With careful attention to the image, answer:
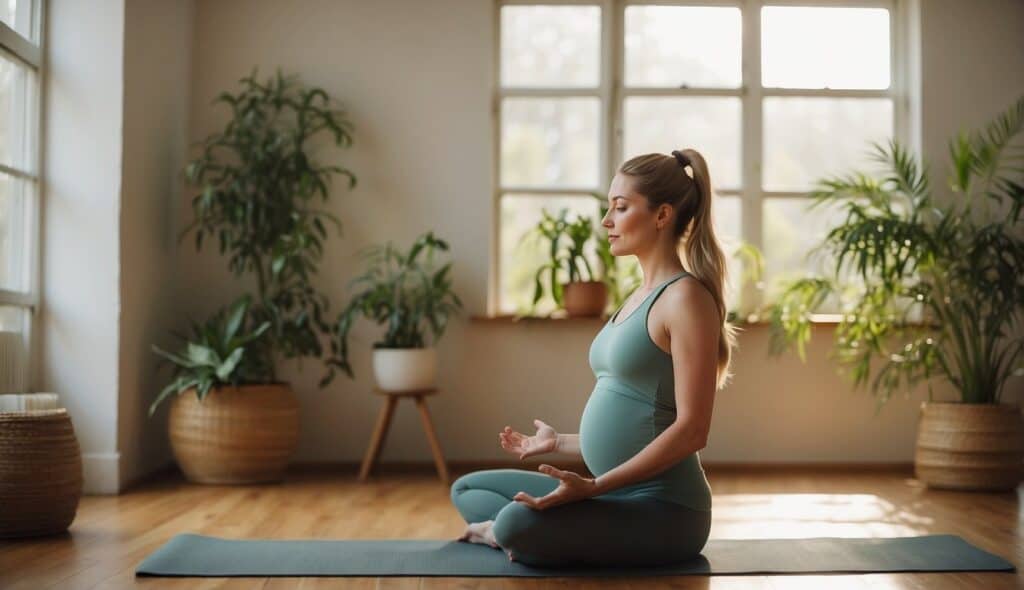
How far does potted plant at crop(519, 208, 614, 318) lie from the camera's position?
201 inches

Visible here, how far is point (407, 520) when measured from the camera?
3.72 metres

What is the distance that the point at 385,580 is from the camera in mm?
2660

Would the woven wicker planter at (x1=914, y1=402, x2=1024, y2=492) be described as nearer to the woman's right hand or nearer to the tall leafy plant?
the woman's right hand

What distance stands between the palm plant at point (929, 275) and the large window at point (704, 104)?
0.23 m

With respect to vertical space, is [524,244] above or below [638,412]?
above

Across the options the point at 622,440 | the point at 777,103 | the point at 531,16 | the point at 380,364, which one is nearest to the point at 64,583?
the point at 622,440

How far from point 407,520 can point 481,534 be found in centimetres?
74

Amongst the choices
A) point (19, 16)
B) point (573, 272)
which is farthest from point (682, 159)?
point (19, 16)

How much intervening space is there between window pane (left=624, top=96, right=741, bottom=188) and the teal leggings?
10.3 ft

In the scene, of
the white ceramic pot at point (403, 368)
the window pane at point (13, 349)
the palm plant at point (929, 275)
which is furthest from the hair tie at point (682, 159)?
the window pane at point (13, 349)

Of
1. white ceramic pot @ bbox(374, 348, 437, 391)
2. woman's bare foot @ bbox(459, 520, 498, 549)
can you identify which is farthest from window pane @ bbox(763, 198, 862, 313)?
woman's bare foot @ bbox(459, 520, 498, 549)

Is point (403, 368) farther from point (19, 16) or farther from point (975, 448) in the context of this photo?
point (975, 448)

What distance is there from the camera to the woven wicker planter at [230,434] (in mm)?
4590

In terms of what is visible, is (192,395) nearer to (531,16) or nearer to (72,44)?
(72,44)
